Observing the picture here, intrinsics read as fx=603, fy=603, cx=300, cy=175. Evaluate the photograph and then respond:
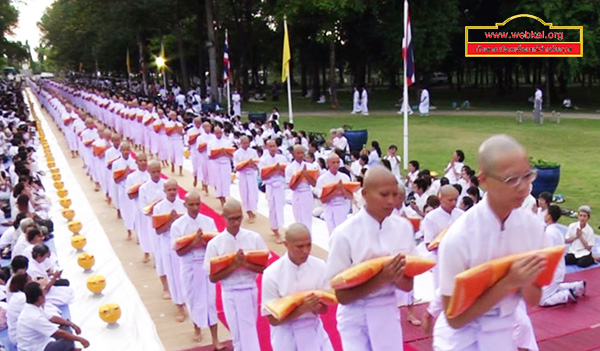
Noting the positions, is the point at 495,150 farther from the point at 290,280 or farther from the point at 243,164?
the point at 243,164

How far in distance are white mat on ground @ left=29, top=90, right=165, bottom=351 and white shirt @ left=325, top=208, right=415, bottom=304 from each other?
373 centimetres

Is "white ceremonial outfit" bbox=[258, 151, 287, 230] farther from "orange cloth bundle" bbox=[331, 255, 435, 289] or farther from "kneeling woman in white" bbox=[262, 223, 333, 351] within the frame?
"orange cloth bundle" bbox=[331, 255, 435, 289]

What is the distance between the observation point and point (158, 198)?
8.96m

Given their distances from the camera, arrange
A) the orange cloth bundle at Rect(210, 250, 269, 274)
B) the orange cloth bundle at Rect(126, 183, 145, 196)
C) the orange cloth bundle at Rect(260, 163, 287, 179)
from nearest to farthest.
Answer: the orange cloth bundle at Rect(210, 250, 269, 274) < the orange cloth bundle at Rect(126, 183, 145, 196) < the orange cloth bundle at Rect(260, 163, 287, 179)

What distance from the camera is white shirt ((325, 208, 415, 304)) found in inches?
161

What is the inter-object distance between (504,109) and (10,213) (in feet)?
97.2

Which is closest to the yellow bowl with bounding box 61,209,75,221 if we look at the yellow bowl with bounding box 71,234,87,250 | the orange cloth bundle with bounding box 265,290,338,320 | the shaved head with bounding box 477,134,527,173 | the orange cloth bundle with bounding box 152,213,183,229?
the yellow bowl with bounding box 71,234,87,250

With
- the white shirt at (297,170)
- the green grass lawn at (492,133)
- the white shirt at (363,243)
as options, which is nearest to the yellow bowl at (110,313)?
the white shirt at (297,170)

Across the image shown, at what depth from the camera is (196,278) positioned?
695 cm

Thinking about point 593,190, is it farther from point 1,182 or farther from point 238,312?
point 1,182

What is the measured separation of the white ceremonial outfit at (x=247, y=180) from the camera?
40.5ft

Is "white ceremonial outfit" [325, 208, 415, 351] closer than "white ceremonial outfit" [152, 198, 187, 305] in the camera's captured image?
Yes

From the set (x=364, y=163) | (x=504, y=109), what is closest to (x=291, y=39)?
(x=504, y=109)

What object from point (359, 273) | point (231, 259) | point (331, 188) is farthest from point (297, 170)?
point (359, 273)
